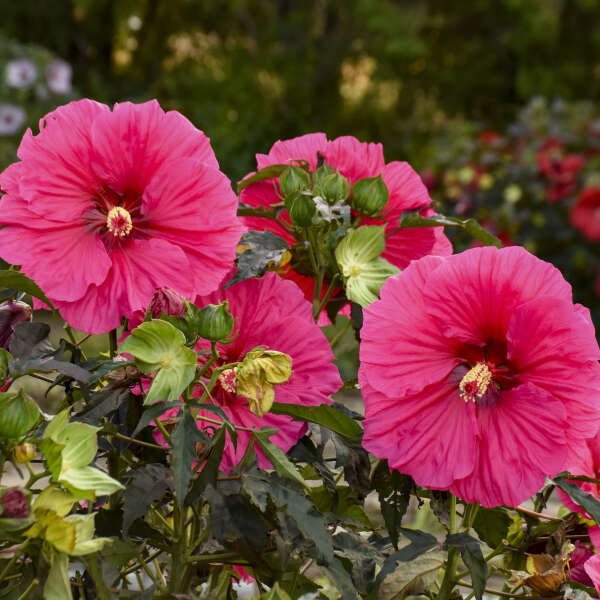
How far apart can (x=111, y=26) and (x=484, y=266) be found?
5.50 m

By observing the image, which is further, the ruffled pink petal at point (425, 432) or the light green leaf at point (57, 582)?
the ruffled pink petal at point (425, 432)

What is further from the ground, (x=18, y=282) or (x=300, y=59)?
(x=18, y=282)

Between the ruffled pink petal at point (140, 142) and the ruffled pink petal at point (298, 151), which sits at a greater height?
the ruffled pink petal at point (140, 142)

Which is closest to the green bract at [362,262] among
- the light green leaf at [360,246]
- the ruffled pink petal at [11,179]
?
the light green leaf at [360,246]

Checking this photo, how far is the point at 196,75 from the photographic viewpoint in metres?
5.79

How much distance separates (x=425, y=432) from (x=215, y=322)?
0.53ft

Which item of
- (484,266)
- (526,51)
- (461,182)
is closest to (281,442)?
(484,266)

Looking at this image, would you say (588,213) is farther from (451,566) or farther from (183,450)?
(183,450)

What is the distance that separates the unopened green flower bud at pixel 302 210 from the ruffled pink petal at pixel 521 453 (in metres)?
0.17

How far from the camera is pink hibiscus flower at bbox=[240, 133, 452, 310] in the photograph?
71cm

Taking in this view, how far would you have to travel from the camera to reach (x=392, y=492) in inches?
24.5

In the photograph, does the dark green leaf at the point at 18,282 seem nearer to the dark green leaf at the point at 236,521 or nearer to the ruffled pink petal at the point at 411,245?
the dark green leaf at the point at 236,521

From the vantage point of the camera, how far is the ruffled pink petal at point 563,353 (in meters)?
0.56

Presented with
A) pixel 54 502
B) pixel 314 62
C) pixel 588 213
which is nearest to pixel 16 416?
pixel 54 502
